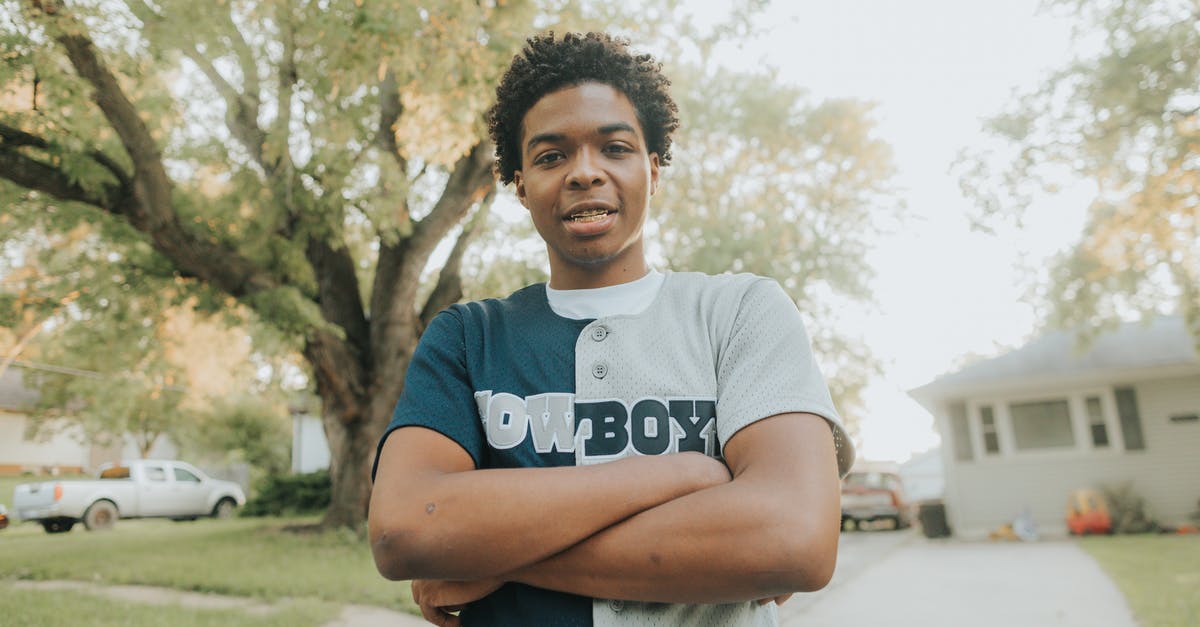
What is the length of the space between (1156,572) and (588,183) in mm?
10493

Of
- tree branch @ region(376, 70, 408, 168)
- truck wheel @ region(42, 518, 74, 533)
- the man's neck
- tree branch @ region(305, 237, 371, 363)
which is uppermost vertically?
tree branch @ region(376, 70, 408, 168)

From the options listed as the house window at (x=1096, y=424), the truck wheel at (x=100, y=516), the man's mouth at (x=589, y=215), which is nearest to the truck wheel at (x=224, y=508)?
the truck wheel at (x=100, y=516)

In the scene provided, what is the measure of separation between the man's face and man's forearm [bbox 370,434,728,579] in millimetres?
549

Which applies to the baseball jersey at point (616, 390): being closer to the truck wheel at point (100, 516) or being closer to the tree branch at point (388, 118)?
the tree branch at point (388, 118)

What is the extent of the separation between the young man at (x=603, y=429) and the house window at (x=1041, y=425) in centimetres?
1810

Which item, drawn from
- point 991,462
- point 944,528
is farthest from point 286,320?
point 991,462

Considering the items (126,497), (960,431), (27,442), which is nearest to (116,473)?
(126,497)

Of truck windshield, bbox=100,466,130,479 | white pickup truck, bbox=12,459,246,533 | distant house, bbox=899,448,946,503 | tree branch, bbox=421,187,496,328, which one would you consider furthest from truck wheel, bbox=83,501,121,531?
distant house, bbox=899,448,946,503

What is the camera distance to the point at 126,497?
61.2ft

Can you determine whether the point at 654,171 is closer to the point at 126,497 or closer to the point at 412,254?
the point at 412,254

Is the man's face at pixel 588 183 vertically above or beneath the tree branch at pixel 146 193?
beneath

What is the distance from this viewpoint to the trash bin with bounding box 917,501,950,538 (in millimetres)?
16156

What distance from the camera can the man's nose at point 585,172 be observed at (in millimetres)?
1701

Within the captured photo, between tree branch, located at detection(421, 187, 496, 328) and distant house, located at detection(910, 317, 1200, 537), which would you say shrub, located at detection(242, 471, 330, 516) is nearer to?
tree branch, located at detection(421, 187, 496, 328)
